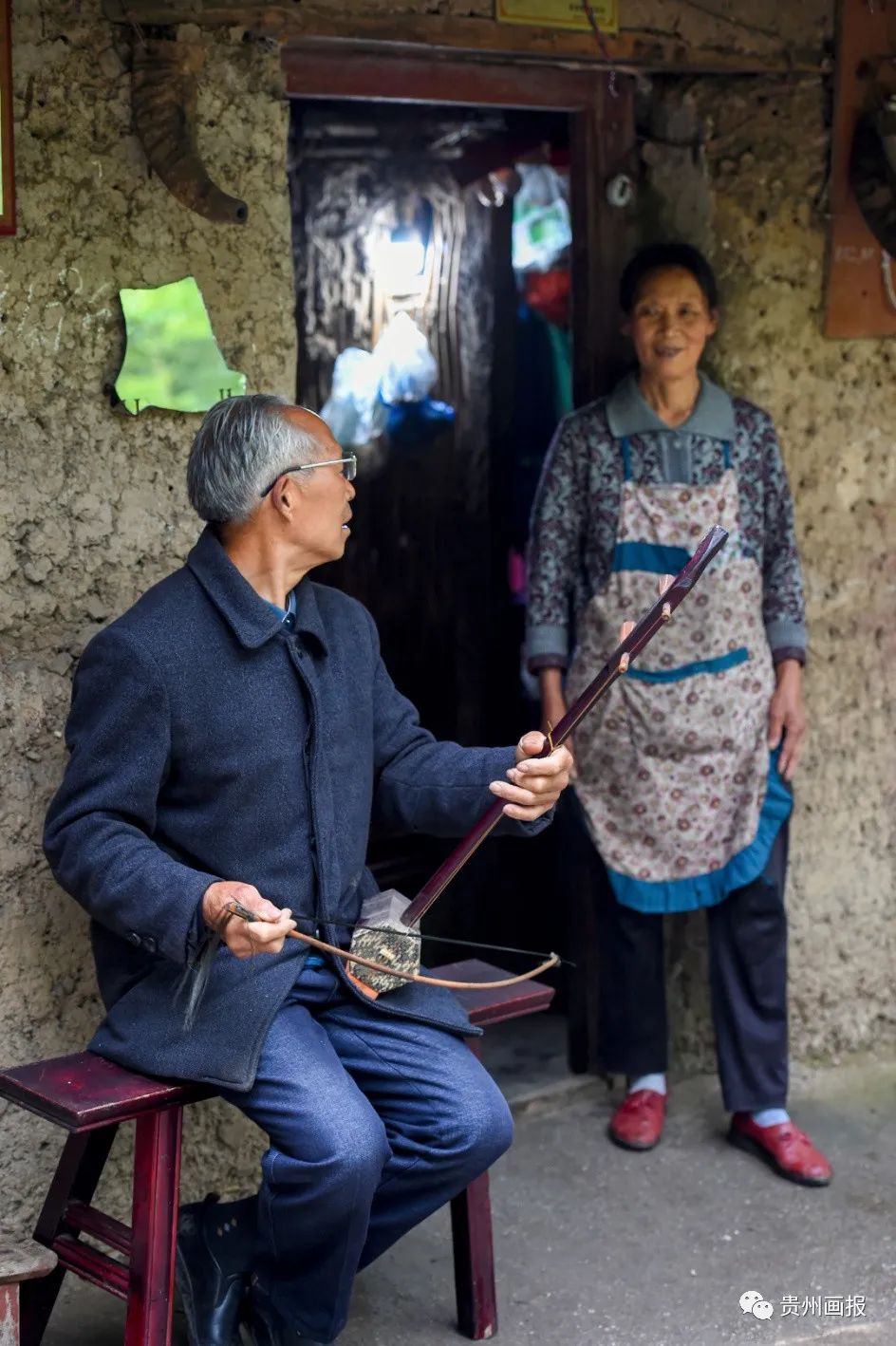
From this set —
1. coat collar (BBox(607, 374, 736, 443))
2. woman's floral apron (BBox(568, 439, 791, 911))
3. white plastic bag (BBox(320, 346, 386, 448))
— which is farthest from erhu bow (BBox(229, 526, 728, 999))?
white plastic bag (BBox(320, 346, 386, 448))

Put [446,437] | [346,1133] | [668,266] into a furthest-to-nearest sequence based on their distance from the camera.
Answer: [446,437]
[668,266]
[346,1133]

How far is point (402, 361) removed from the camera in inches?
193

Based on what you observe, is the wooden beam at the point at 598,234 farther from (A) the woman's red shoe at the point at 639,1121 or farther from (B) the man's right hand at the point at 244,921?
(B) the man's right hand at the point at 244,921

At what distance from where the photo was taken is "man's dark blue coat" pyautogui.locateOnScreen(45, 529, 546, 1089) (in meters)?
2.64

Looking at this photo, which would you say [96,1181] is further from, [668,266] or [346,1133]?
[668,266]

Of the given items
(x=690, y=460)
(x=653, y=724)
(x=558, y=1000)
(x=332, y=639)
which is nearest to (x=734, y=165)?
(x=690, y=460)

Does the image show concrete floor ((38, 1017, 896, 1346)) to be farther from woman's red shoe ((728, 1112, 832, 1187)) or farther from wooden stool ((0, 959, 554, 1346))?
wooden stool ((0, 959, 554, 1346))

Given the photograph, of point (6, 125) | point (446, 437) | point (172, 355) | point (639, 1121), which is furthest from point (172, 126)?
point (639, 1121)

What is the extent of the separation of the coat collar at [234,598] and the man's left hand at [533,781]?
0.41m

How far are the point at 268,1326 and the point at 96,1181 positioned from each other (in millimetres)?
396

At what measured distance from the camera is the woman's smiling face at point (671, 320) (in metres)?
3.80

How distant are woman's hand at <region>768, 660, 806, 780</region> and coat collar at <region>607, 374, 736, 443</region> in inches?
21.8

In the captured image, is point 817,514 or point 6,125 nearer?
point 6,125

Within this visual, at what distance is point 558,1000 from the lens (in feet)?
15.8
